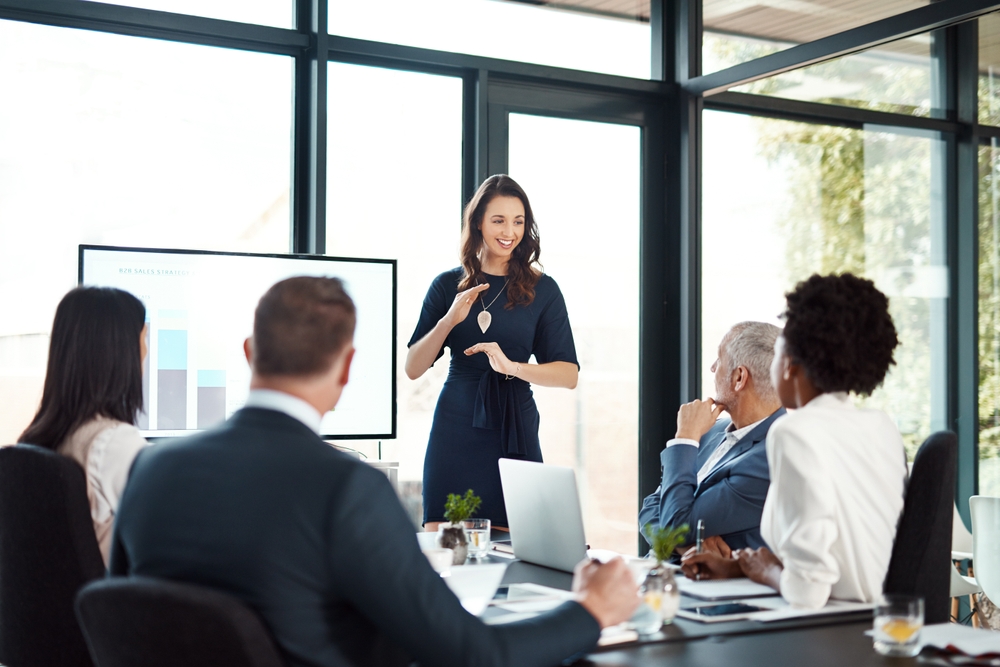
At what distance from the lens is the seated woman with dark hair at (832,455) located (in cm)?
165

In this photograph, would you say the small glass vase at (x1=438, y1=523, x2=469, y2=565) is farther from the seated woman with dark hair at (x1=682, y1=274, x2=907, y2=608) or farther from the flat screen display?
the flat screen display

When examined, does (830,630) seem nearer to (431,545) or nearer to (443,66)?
(431,545)

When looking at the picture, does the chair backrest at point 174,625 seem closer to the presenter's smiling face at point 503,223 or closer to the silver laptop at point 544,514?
the silver laptop at point 544,514

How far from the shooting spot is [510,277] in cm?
354

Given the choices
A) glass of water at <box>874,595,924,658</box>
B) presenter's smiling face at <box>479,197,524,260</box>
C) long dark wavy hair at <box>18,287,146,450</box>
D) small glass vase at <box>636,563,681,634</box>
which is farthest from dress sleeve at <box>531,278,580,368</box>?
glass of water at <box>874,595,924,658</box>

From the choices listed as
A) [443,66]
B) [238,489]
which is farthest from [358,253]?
[238,489]

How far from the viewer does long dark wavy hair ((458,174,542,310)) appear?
351 cm

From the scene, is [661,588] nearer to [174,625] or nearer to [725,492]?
[725,492]

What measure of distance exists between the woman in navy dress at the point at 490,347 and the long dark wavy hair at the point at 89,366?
1.43 meters

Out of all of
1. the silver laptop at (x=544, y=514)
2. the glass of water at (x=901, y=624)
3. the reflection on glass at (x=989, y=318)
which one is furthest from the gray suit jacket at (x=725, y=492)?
the reflection on glass at (x=989, y=318)

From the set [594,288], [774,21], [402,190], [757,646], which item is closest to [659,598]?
[757,646]

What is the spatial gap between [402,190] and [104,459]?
2.64 meters

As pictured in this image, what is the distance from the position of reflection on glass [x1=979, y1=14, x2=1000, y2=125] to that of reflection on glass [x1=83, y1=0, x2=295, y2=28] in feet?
8.96

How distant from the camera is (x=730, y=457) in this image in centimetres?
236
